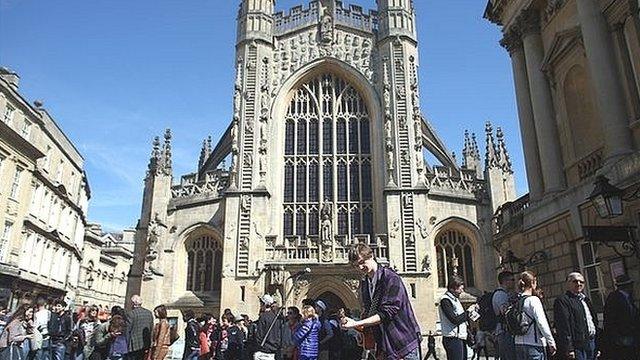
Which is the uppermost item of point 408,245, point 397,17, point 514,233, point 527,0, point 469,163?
point 397,17

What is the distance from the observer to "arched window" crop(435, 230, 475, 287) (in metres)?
24.0

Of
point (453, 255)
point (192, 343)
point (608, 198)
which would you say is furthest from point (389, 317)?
point (453, 255)

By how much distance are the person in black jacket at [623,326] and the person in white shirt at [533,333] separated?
1492 millimetres

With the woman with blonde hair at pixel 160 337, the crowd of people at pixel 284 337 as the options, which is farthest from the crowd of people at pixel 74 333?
the crowd of people at pixel 284 337

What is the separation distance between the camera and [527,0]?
12070 mm

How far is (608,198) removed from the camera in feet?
24.5

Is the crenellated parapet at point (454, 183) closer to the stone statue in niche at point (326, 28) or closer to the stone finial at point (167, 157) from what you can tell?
the stone statue in niche at point (326, 28)

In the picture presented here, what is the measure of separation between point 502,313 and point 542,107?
7008 millimetres

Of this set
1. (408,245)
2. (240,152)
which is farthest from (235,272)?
(408,245)

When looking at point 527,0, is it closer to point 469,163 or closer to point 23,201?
point 469,163

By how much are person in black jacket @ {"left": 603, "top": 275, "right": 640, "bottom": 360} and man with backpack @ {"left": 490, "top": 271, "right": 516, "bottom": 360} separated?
117cm

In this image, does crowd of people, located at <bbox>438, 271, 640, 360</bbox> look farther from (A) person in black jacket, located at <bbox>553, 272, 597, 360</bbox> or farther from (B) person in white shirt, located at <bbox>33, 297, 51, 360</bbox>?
(B) person in white shirt, located at <bbox>33, 297, 51, 360</bbox>

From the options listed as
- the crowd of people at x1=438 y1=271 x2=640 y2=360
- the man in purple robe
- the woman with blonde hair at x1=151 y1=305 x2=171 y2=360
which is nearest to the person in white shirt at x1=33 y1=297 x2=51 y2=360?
the woman with blonde hair at x1=151 y1=305 x2=171 y2=360

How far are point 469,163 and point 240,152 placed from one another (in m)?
14.1
